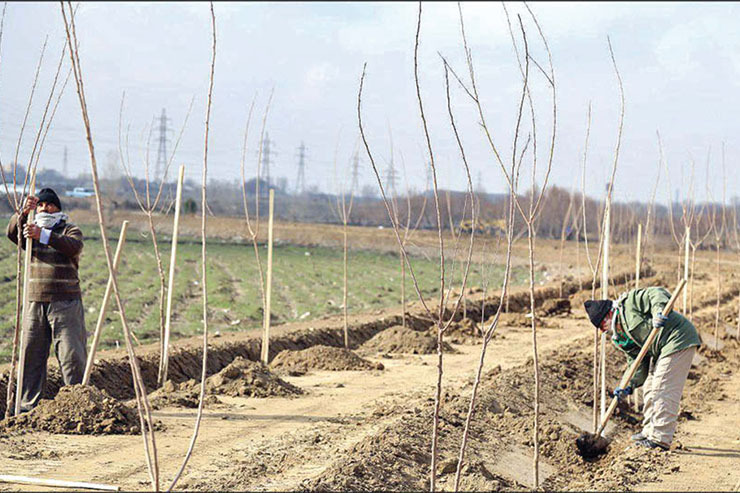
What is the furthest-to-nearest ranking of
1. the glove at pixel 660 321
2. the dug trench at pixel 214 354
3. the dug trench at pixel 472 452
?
the dug trench at pixel 214 354, the glove at pixel 660 321, the dug trench at pixel 472 452

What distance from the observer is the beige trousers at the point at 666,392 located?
238 inches

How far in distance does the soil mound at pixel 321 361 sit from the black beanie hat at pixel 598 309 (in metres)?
4.59

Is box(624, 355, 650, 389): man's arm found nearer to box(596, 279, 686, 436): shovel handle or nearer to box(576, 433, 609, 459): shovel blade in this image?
box(596, 279, 686, 436): shovel handle

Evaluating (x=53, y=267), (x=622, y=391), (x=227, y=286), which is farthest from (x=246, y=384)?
(x=227, y=286)

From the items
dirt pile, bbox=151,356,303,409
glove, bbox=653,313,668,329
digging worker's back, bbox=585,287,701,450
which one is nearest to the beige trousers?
digging worker's back, bbox=585,287,701,450

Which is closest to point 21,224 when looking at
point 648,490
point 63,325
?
point 63,325

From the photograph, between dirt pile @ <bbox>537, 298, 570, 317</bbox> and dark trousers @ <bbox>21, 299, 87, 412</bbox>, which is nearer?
dark trousers @ <bbox>21, 299, 87, 412</bbox>

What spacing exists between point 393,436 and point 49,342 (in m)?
3.06

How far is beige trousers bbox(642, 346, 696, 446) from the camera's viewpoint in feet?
19.9

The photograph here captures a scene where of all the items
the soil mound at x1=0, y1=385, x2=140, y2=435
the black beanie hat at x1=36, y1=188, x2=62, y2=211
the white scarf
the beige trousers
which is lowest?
the soil mound at x1=0, y1=385, x2=140, y2=435

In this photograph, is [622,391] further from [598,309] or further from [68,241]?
[68,241]

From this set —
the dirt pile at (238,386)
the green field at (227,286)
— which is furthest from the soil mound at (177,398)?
the green field at (227,286)

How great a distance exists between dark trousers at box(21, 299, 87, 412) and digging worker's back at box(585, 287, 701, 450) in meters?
4.26

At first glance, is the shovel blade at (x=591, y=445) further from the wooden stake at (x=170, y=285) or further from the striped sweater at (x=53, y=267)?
the striped sweater at (x=53, y=267)
